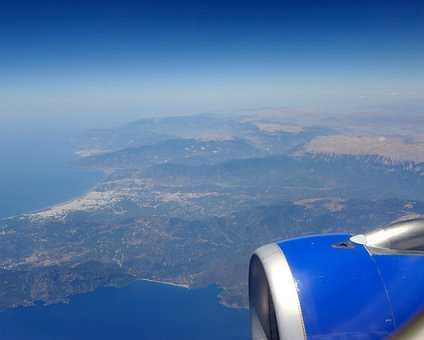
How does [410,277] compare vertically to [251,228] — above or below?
above

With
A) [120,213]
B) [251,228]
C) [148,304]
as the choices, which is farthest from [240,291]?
[120,213]

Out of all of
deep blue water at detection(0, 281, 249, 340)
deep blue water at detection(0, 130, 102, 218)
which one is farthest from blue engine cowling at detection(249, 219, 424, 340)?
deep blue water at detection(0, 130, 102, 218)

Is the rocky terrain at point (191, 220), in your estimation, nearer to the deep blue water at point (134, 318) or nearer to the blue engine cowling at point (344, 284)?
the deep blue water at point (134, 318)

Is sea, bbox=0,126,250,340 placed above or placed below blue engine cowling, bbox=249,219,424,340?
below

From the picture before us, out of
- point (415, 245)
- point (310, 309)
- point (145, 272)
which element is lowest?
point (145, 272)

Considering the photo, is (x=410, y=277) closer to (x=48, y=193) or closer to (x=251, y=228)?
(x=251, y=228)

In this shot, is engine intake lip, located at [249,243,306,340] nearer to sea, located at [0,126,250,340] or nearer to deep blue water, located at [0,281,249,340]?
sea, located at [0,126,250,340]

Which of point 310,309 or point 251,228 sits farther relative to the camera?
point 251,228

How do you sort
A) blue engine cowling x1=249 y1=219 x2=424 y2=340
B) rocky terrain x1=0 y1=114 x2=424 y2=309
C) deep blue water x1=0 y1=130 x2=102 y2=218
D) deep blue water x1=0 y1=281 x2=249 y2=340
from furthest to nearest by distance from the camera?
1. deep blue water x1=0 y1=130 x2=102 y2=218
2. rocky terrain x1=0 y1=114 x2=424 y2=309
3. deep blue water x1=0 y1=281 x2=249 y2=340
4. blue engine cowling x1=249 y1=219 x2=424 y2=340
